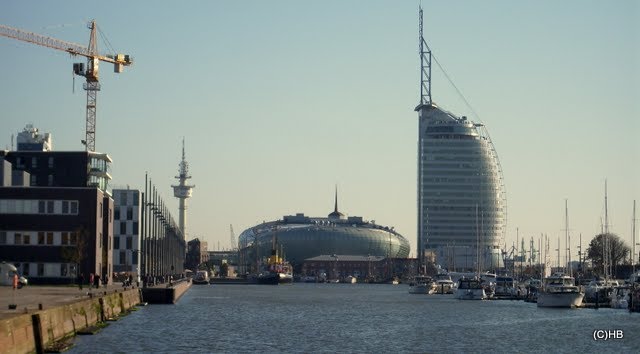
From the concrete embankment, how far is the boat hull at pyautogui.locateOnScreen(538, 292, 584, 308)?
5664 cm

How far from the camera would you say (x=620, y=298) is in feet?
467

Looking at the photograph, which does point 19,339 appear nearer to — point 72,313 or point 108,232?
point 72,313

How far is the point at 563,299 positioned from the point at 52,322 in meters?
86.3

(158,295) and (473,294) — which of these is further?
(473,294)

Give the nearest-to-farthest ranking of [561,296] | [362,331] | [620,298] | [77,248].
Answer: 1. [362,331]
2. [77,248]
3. [620,298]
4. [561,296]

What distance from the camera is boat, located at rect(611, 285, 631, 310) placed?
14025cm

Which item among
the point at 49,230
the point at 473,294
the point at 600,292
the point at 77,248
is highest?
the point at 49,230

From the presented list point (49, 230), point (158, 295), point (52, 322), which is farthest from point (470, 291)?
point (52, 322)

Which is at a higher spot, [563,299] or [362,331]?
[563,299]

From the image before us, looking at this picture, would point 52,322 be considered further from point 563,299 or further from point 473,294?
point 473,294

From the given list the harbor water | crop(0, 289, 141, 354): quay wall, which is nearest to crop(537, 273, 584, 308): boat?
the harbor water

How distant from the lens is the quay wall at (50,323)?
5675 cm

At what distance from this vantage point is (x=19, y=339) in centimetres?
5850

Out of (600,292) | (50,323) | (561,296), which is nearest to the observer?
(50,323)
